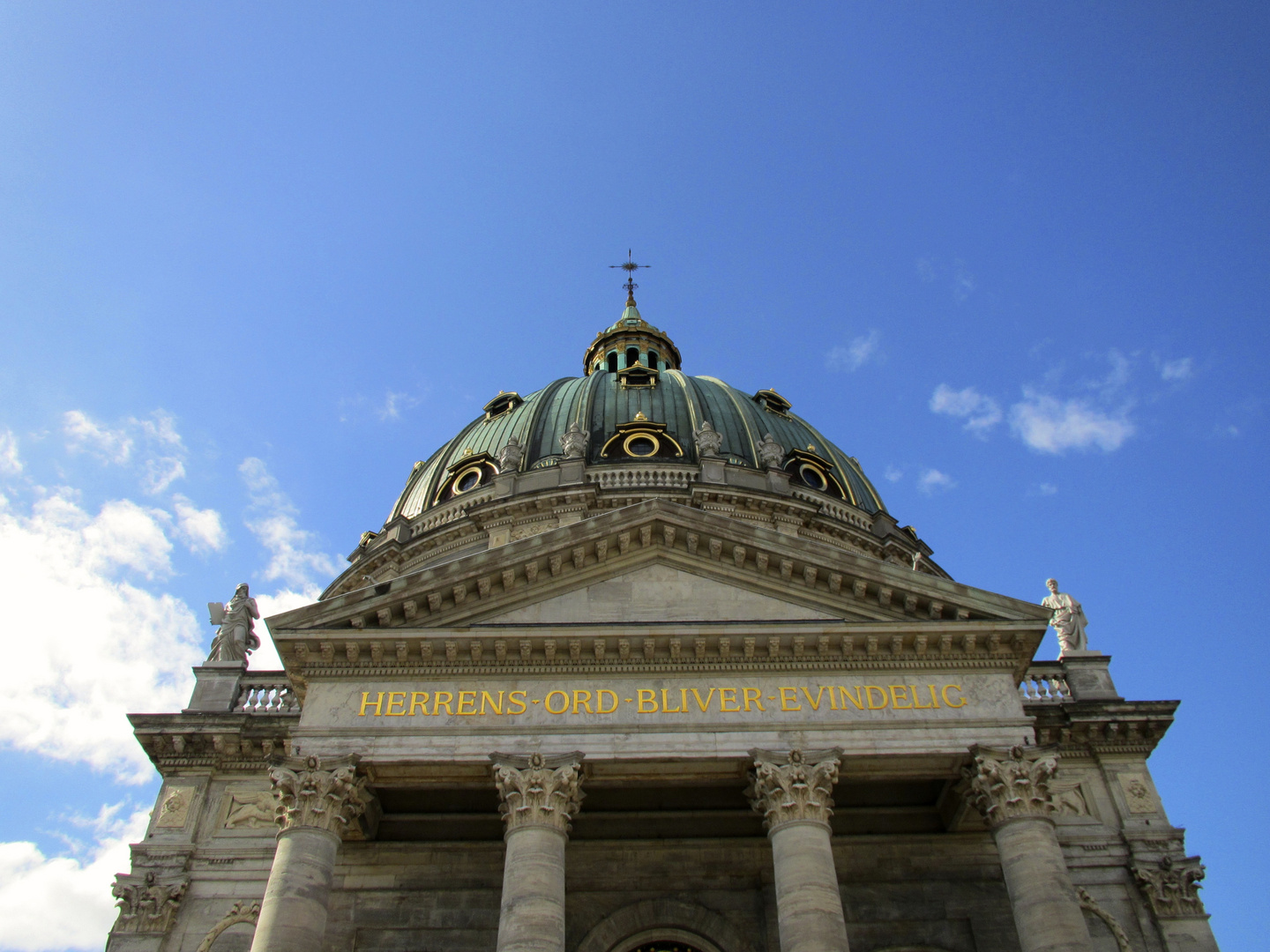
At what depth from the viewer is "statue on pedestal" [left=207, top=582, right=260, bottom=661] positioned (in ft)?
76.8

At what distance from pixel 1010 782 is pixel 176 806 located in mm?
15667

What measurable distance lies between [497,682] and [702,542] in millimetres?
4728

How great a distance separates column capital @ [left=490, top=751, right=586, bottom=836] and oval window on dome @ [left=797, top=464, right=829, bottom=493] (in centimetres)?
2313

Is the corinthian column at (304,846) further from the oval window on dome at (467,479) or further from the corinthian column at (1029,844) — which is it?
the oval window on dome at (467,479)

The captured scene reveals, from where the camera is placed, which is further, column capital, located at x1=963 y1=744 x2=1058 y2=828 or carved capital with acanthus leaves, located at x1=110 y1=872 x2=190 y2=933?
carved capital with acanthus leaves, located at x1=110 y1=872 x2=190 y2=933

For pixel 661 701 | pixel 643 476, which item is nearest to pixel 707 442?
pixel 643 476

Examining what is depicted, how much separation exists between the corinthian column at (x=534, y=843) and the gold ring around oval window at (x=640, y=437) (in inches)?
818

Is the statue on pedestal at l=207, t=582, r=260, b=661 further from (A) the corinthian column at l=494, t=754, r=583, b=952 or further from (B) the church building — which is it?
(A) the corinthian column at l=494, t=754, r=583, b=952

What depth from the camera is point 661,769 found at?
17547mm

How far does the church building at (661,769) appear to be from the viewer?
17.0 m

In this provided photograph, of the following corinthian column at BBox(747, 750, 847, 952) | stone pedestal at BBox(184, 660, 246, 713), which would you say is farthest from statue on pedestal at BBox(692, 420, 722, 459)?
corinthian column at BBox(747, 750, 847, 952)

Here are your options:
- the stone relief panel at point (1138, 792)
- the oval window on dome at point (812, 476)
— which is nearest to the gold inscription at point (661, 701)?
the stone relief panel at point (1138, 792)

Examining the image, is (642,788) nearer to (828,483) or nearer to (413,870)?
(413,870)

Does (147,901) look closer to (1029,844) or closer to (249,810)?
(249,810)
